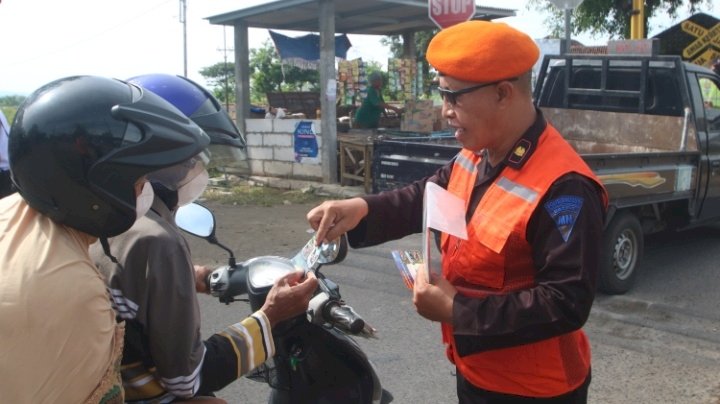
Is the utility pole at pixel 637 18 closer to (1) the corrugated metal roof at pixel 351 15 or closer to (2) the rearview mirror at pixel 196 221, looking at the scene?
(1) the corrugated metal roof at pixel 351 15

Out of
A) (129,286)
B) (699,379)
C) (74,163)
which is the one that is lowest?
(699,379)

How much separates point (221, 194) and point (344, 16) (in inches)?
156

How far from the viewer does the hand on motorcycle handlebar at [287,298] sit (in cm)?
192

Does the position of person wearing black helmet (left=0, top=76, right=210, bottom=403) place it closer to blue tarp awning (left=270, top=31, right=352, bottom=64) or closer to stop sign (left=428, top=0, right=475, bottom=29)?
stop sign (left=428, top=0, right=475, bottom=29)

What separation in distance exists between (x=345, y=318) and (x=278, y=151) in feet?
34.8

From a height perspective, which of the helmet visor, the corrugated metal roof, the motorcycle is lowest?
the motorcycle

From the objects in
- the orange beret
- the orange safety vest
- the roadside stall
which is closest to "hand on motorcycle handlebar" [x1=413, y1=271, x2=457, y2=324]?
the orange safety vest

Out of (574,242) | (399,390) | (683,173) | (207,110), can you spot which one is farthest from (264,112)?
(574,242)

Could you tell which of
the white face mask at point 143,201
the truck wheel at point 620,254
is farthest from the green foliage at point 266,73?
the white face mask at point 143,201

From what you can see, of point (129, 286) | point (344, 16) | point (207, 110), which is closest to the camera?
point (129, 286)

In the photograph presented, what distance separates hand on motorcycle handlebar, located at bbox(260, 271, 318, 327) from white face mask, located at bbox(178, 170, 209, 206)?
13.2 inches

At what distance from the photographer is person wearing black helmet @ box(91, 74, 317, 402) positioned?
1624 mm

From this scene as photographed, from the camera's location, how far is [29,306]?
47.4 inches

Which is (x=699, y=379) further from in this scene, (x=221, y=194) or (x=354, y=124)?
(x=354, y=124)
